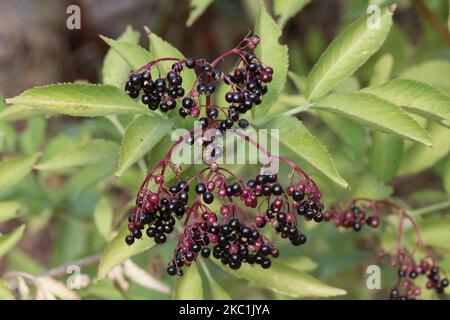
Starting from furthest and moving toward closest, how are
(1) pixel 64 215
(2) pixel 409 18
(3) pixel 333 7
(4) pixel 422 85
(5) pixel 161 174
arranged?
(3) pixel 333 7 < (2) pixel 409 18 < (1) pixel 64 215 < (4) pixel 422 85 < (5) pixel 161 174

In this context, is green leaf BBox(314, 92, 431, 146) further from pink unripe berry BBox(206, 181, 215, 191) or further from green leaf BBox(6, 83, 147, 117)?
green leaf BBox(6, 83, 147, 117)

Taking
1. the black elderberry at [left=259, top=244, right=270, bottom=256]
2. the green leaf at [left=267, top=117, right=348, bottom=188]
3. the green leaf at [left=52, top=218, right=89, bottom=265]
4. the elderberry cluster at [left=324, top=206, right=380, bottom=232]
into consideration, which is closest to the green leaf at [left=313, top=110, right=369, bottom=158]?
the elderberry cluster at [left=324, top=206, right=380, bottom=232]

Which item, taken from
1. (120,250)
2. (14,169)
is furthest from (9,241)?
(120,250)

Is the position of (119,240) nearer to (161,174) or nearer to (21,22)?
(161,174)

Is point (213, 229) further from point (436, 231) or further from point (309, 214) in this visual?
point (436, 231)

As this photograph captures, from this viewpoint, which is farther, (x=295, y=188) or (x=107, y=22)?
(x=107, y=22)

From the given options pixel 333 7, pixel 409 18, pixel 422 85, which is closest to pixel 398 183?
pixel 409 18
